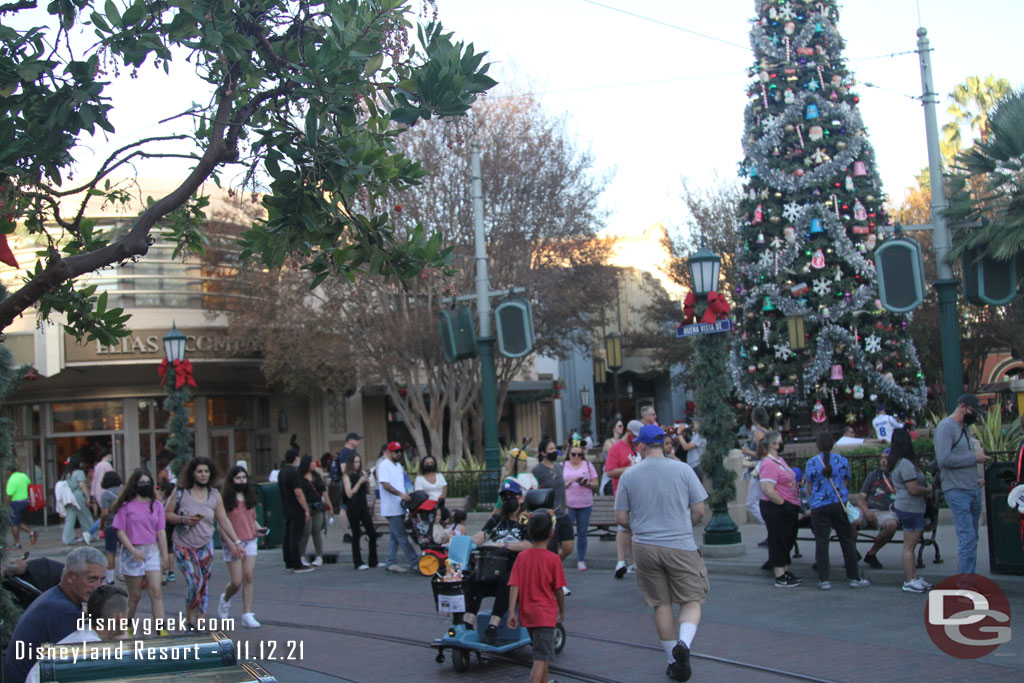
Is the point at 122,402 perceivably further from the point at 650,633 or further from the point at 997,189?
the point at 997,189

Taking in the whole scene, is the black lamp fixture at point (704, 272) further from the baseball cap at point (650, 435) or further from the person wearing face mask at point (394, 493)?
the baseball cap at point (650, 435)

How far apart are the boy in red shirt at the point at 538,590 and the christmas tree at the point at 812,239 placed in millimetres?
19000

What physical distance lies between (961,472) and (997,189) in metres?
4.94

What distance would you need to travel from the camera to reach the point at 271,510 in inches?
747

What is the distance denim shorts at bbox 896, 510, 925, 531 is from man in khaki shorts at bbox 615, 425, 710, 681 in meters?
3.55

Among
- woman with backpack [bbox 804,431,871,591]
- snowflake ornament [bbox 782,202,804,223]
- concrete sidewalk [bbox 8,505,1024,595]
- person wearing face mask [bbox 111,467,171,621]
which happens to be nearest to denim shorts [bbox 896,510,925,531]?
woman with backpack [bbox 804,431,871,591]

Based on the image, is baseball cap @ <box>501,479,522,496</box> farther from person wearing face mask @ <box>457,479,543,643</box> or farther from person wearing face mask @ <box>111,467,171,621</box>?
person wearing face mask @ <box>111,467,171,621</box>

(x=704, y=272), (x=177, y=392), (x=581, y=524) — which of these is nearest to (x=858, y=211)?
(x=704, y=272)

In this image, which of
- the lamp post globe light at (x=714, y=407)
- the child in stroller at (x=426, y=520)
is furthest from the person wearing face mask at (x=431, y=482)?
the lamp post globe light at (x=714, y=407)

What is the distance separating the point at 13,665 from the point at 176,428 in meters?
14.8

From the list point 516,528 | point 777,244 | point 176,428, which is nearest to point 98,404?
point 176,428

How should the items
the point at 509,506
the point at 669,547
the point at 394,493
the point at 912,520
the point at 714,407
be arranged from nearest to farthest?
1. the point at 669,547
2. the point at 509,506
3. the point at 912,520
4. the point at 714,407
5. the point at 394,493

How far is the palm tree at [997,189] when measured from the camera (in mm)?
12266

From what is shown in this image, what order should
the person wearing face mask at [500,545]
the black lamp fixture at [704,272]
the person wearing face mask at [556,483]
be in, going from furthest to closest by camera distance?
the black lamp fixture at [704,272] → the person wearing face mask at [556,483] → the person wearing face mask at [500,545]
